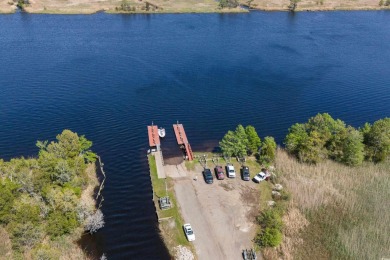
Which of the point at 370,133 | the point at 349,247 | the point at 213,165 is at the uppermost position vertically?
the point at 370,133

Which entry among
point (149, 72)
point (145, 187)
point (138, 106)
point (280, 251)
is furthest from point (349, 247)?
point (149, 72)

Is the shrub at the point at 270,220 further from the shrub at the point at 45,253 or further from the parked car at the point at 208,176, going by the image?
the shrub at the point at 45,253

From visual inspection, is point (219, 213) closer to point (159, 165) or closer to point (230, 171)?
point (230, 171)

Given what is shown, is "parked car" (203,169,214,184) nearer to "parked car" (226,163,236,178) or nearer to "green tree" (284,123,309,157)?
"parked car" (226,163,236,178)

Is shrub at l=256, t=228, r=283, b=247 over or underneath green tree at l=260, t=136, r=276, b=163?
underneath

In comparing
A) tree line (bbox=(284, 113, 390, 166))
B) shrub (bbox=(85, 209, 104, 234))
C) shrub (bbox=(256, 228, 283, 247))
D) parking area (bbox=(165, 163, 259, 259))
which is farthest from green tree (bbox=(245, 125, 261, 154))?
shrub (bbox=(85, 209, 104, 234))

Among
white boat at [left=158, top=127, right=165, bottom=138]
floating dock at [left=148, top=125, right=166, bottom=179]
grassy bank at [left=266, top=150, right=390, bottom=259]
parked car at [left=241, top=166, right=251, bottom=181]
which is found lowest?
grassy bank at [left=266, top=150, right=390, bottom=259]

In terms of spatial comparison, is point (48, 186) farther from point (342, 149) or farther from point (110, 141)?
point (342, 149)
